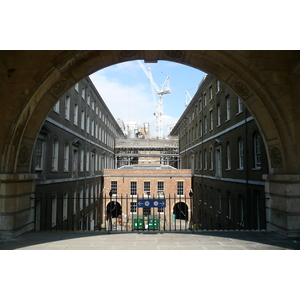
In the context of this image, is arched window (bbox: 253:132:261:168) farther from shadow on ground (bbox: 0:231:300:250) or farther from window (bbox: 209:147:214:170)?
window (bbox: 209:147:214:170)

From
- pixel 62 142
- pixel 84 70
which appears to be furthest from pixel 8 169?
pixel 62 142

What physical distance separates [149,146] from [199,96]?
1947cm

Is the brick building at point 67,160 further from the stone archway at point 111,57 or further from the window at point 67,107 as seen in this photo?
the stone archway at point 111,57

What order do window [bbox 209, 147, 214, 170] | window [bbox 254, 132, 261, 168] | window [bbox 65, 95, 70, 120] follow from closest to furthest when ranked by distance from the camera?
window [bbox 254, 132, 261, 168], window [bbox 65, 95, 70, 120], window [bbox 209, 147, 214, 170]

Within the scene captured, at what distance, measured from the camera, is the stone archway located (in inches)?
336

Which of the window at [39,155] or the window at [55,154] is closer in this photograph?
the window at [39,155]

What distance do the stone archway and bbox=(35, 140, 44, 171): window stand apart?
6.67 m

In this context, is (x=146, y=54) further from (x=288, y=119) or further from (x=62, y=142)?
(x=62, y=142)

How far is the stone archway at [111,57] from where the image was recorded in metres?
8.55

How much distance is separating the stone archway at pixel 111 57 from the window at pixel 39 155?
667cm

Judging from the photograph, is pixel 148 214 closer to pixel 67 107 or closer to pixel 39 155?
pixel 39 155

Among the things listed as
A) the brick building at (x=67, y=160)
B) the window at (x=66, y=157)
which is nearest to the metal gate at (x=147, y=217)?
the brick building at (x=67, y=160)

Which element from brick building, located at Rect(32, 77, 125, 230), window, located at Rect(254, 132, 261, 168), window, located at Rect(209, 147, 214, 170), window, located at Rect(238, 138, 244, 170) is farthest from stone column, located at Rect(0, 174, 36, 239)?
window, located at Rect(209, 147, 214, 170)

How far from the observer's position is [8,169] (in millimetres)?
8570
